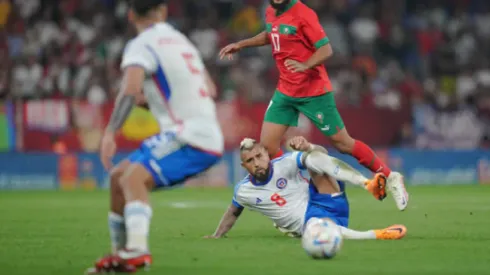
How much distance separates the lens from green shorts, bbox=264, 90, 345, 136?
11.1 meters

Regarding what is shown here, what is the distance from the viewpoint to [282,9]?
1112 cm

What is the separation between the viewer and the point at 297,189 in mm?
10055

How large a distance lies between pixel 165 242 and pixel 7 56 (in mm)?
13312

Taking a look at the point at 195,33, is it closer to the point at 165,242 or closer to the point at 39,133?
the point at 39,133

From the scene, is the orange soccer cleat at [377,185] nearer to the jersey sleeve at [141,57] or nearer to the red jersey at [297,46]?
the red jersey at [297,46]

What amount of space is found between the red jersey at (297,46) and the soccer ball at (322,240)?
→ 3114mm

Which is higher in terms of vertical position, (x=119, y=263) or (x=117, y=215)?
(x=117, y=215)

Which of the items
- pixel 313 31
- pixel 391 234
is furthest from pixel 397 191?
pixel 313 31

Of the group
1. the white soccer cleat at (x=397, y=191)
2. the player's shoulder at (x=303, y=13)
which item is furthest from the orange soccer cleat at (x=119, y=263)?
the player's shoulder at (x=303, y=13)

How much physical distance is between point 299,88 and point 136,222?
14.1ft

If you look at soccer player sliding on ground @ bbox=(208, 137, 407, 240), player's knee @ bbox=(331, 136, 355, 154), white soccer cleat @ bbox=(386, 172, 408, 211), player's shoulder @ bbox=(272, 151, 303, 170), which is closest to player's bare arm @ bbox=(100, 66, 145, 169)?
soccer player sliding on ground @ bbox=(208, 137, 407, 240)

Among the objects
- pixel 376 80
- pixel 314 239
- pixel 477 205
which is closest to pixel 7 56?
pixel 376 80

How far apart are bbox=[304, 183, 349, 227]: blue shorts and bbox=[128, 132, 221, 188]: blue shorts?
2534mm

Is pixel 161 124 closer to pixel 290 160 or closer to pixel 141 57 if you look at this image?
pixel 141 57
